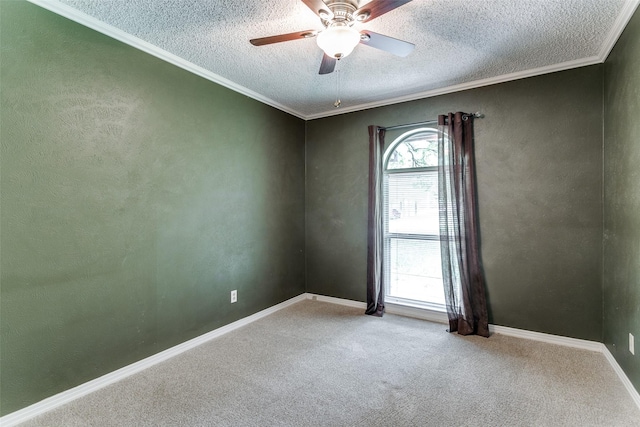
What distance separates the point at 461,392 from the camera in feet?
6.79

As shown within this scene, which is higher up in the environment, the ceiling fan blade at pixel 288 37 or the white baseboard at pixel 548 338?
the ceiling fan blade at pixel 288 37

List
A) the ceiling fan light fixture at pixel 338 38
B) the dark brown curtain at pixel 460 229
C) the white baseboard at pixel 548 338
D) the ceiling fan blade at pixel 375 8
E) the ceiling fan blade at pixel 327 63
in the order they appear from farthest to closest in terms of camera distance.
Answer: the dark brown curtain at pixel 460 229, the white baseboard at pixel 548 338, the ceiling fan blade at pixel 327 63, the ceiling fan light fixture at pixel 338 38, the ceiling fan blade at pixel 375 8

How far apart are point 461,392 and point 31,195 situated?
2.96 m

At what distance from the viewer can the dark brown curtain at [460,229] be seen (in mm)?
3039

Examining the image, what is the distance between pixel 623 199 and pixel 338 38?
7.32 feet

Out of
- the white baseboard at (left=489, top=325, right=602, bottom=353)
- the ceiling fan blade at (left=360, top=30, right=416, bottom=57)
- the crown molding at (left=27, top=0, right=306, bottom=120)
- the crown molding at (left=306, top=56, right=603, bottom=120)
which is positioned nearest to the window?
the crown molding at (left=306, top=56, right=603, bottom=120)

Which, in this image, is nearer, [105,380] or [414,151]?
[105,380]

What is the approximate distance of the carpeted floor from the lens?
5.98 ft

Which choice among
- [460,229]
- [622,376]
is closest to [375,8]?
[460,229]

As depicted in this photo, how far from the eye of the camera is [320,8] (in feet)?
5.41

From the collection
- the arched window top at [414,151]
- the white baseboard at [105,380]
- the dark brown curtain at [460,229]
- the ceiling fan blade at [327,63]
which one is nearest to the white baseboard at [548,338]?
the dark brown curtain at [460,229]

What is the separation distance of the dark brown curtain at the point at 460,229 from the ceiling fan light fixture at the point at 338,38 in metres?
1.80

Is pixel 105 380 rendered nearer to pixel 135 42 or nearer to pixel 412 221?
pixel 135 42

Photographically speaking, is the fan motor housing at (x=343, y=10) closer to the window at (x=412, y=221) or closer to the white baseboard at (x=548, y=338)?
the window at (x=412, y=221)
